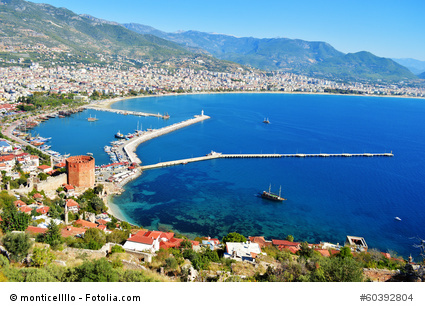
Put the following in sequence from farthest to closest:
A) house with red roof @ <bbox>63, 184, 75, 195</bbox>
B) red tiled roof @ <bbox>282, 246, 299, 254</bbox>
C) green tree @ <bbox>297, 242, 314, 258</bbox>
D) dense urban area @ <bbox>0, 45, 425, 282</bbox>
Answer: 1. house with red roof @ <bbox>63, 184, 75, 195</bbox>
2. red tiled roof @ <bbox>282, 246, 299, 254</bbox>
3. green tree @ <bbox>297, 242, 314, 258</bbox>
4. dense urban area @ <bbox>0, 45, 425, 282</bbox>

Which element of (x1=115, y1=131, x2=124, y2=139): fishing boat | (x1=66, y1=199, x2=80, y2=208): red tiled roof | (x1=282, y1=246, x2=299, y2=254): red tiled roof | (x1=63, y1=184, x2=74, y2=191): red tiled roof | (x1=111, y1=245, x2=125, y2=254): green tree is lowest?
(x1=66, y1=199, x2=80, y2=208): red tiled roof

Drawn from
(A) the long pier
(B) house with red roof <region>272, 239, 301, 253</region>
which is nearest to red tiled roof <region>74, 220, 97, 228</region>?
(B) house with red roof <region>272, 239, 301, 253</region>

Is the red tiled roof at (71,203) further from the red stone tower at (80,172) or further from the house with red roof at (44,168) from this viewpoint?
the house with red roof at (44,168)

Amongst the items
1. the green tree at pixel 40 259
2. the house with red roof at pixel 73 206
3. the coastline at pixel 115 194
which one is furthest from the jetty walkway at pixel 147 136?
the green tree at pixel 40 259

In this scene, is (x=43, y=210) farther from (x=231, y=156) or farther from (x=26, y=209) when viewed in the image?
(x=231, y=156)

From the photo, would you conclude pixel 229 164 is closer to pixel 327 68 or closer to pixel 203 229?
pixel 203 229

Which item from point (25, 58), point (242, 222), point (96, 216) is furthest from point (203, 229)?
point (25, 58)

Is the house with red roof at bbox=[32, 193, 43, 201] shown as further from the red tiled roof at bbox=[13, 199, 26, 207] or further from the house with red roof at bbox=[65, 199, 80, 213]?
the house with red roof at bbox=[65, 199, 80, 213]
